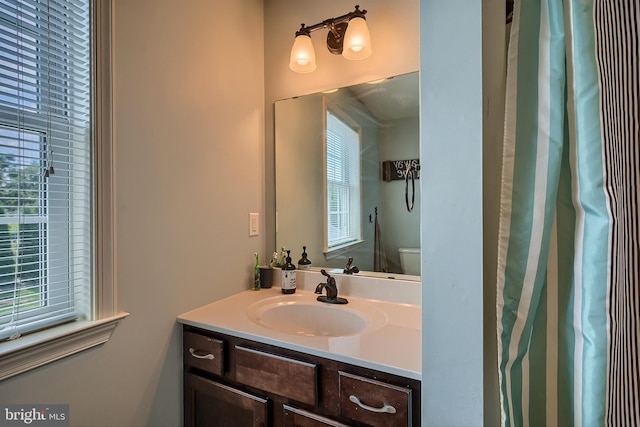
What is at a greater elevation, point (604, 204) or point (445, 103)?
point (445, 103)

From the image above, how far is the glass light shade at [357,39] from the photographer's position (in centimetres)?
139

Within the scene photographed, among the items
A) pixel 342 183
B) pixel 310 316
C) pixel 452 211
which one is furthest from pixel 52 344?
pixel 342 183

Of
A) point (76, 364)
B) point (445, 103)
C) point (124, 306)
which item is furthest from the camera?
point (124, 306)

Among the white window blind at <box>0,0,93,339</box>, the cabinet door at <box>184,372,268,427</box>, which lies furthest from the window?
the cabinet door at <box>184,372,268,427</box>

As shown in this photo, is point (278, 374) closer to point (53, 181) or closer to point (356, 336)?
point (356, 336)

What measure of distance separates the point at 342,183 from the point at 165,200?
0.85 metres

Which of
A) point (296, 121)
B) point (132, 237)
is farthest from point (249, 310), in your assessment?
point (296, 121)

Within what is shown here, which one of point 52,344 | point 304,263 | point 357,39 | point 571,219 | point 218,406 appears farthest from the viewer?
point 304,263

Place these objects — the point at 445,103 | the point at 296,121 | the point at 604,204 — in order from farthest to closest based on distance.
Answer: the point at 296,121
the point at 445,103
the point at 604,204

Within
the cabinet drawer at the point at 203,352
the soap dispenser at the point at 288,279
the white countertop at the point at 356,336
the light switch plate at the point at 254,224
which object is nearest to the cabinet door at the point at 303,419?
the white countertop at the point at 356,336

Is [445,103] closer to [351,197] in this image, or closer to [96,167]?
[351,197]

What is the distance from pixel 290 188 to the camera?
1.75 meters

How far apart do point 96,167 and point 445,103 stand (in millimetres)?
1082

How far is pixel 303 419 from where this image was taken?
98 cm
